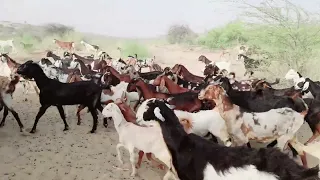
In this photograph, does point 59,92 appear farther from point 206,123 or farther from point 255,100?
point 255,100

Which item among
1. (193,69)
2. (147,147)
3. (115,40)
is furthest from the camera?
(115,40)

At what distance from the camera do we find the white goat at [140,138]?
230 inches

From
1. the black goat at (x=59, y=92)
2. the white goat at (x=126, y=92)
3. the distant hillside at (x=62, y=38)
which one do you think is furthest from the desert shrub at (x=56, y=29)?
the black goat at (x=59, y=92)

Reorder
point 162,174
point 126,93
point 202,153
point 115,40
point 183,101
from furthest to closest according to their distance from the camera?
1. point 115,40
2. point 126,93
3. point 183,101
4. point 162,174
5. point 202,153

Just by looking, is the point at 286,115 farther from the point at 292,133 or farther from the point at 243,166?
the point at 243,166

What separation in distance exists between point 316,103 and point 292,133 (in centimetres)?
157

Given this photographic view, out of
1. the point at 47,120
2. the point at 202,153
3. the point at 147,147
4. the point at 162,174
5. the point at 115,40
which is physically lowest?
the point at 115,40

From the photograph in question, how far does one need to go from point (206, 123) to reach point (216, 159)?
2.10m

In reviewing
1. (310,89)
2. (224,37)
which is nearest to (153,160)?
(310,89)

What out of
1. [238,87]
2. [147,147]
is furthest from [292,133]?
[238,87]

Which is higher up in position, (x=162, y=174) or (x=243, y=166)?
(x=243, y=166)

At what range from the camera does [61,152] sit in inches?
291

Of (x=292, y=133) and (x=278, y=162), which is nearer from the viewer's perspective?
(x=278, y=162)

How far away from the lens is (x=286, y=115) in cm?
652
